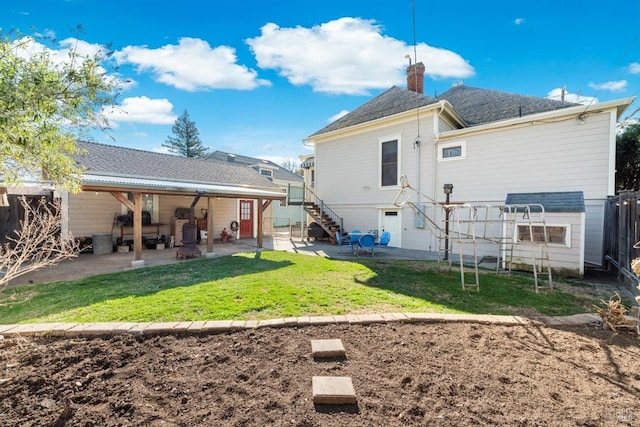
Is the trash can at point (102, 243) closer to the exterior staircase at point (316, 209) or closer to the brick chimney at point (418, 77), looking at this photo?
the exterior staircase at point (316, 209)

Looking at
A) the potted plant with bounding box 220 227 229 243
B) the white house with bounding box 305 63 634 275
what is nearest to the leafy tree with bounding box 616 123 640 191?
the white house with bounding box 305 63 634 275

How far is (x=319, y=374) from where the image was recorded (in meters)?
2.36

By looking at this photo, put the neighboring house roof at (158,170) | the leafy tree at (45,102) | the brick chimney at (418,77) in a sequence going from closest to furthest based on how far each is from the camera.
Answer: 1. the leafy tree at (45,102)
2. the neighboring house roof at (158,170)
3. the brick chimney at (418,77)

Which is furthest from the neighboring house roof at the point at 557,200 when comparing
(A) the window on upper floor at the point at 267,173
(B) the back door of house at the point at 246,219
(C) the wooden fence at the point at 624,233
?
(A) the window on upper floor at the point at 267,173

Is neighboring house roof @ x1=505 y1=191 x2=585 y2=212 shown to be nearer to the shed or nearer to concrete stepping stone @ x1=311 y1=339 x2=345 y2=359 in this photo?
the shed

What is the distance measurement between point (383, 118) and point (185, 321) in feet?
35.1

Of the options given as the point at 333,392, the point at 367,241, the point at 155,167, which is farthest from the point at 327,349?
the point at 155,167

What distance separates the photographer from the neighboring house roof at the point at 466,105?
1134 centimetres

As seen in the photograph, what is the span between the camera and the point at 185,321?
344 centimetres

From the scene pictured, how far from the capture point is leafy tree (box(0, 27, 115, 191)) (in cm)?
327

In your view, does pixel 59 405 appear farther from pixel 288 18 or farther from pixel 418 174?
pixel 418 174

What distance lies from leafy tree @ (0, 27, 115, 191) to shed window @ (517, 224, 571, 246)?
9.05 metres

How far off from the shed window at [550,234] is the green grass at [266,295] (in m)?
1.31

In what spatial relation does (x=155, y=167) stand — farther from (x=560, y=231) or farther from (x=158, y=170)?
(x=560, y=231)
